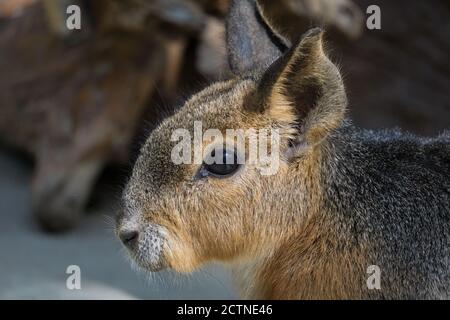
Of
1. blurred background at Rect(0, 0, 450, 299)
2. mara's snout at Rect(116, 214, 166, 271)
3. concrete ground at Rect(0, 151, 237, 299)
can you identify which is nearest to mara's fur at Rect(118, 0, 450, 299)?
mara's snout at Rect(116, 214, 166, 271)

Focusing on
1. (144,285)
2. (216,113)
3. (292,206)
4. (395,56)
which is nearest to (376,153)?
(292,206)

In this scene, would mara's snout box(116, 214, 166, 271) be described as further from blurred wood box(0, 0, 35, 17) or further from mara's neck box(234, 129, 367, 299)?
blurred wood box(0, 0, 35, 17)

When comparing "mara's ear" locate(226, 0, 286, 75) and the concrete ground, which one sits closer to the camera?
"mara's ear" locate(226, 0, 286, 75)

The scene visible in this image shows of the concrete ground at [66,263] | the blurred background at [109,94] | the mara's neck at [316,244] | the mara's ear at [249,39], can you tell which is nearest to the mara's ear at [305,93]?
the mara's neck at [316,244]

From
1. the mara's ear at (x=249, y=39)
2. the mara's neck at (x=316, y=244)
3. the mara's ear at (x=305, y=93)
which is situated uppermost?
the mara's ear at (x=249, y=39)

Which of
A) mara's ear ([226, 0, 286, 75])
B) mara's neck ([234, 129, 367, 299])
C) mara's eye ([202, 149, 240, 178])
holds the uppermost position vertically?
mara's ear ([226, 0, 286, 75])

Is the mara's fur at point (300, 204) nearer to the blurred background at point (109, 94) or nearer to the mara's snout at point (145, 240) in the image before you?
the mara's snout at point (145, 240)
